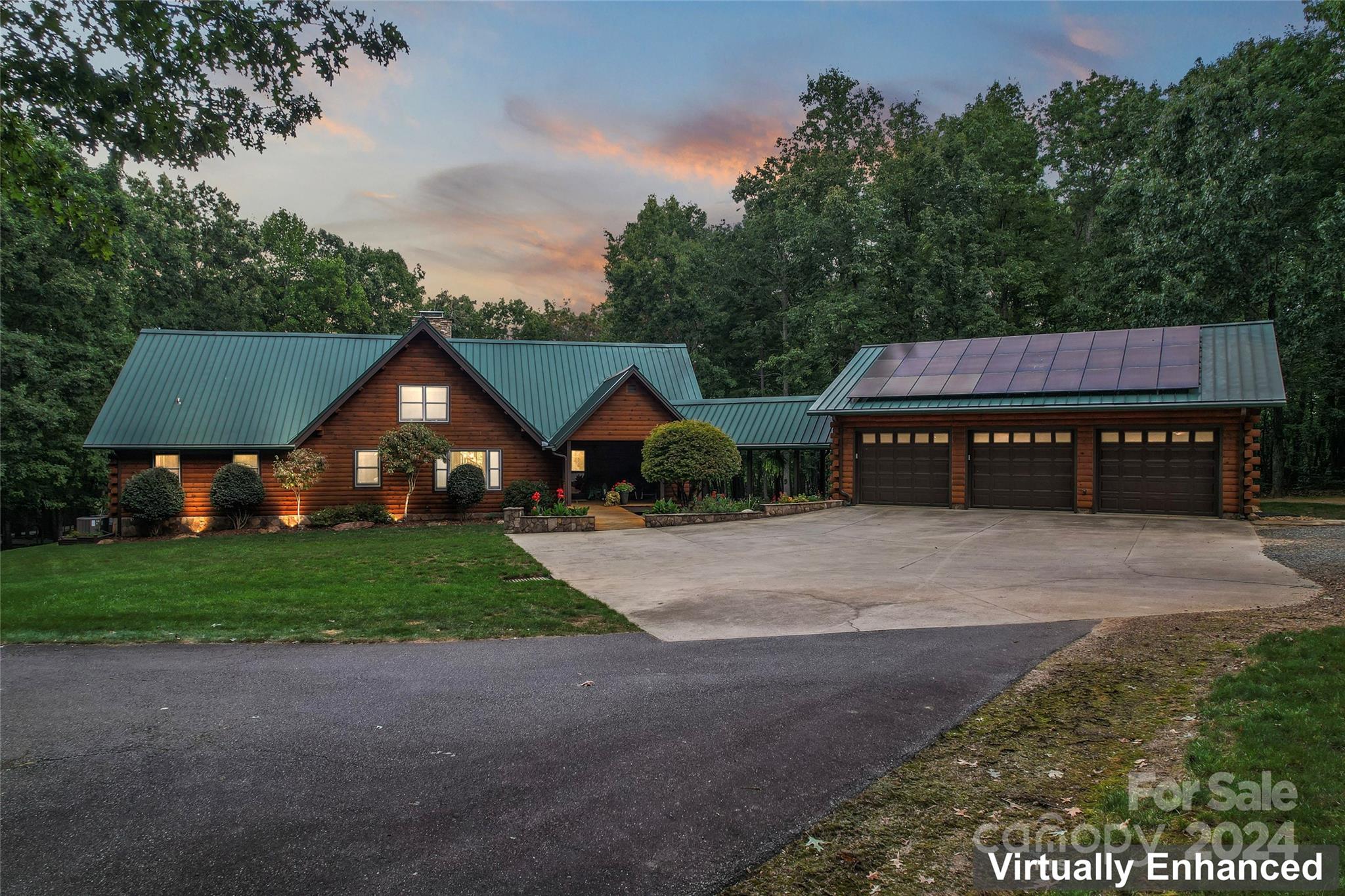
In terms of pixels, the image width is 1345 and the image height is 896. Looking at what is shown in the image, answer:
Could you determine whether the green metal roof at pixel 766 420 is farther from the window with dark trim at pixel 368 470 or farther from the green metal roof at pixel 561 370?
the window with dark trim at pixel 368 470

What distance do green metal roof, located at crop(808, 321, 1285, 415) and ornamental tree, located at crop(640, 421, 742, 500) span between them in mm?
3780

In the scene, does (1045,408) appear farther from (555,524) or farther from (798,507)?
(555,524)

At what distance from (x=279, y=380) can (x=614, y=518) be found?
43.5 feet

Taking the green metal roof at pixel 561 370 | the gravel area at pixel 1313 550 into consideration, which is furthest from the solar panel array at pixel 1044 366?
the green metal roof at pixel 561 370

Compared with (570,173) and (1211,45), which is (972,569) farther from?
(1211,45)

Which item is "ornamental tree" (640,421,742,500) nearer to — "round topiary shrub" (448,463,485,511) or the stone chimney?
"round topiary shrub" (448,463,485,511)

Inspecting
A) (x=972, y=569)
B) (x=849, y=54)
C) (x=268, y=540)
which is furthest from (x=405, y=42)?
(x=849, y=54)

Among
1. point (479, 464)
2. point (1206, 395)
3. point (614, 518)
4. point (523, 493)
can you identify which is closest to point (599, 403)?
point (523, 493)

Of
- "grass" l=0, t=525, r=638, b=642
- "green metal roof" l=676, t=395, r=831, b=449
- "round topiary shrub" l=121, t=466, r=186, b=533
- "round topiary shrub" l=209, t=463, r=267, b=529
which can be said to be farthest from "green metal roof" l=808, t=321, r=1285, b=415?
"round topiary shrub" l=121, t=466, r=186, b=533

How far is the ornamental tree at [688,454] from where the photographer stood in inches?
850

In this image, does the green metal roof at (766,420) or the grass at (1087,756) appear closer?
the grass at (1087,756)

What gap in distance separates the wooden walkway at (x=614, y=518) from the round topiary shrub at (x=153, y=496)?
12.7 meters

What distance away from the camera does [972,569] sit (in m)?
12.6

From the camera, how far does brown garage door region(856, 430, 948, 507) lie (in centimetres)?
2295
